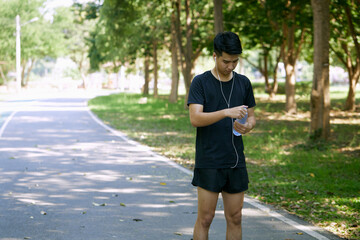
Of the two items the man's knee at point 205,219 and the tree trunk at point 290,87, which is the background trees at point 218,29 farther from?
the man's knee at point 205,219

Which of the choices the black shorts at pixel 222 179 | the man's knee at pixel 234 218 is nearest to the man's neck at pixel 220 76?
the black shorts at pixel 222 179

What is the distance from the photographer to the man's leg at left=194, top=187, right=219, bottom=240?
13.6 ft

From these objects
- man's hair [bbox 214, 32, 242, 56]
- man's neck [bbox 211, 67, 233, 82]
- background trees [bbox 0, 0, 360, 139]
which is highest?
background trees [bbox 0, 0, 360, 139]

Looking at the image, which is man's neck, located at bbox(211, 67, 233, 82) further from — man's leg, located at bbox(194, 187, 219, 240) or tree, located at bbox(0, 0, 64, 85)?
tree, located at bbox(0, 0, 64, 85)

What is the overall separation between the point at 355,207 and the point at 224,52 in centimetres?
395

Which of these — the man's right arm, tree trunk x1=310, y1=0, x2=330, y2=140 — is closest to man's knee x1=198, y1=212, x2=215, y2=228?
the man's right arm

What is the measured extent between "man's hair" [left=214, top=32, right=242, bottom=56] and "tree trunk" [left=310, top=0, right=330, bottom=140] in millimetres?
9516

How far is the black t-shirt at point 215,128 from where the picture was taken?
4.05 meters

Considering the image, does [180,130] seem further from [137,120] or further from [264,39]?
[264,39]

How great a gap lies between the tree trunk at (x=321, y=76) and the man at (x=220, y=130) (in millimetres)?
9316

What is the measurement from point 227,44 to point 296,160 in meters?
7.52

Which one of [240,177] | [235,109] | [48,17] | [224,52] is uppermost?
[48,17]

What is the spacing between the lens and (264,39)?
93.9 ft

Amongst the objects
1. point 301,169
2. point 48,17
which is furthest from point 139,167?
point 48,17
